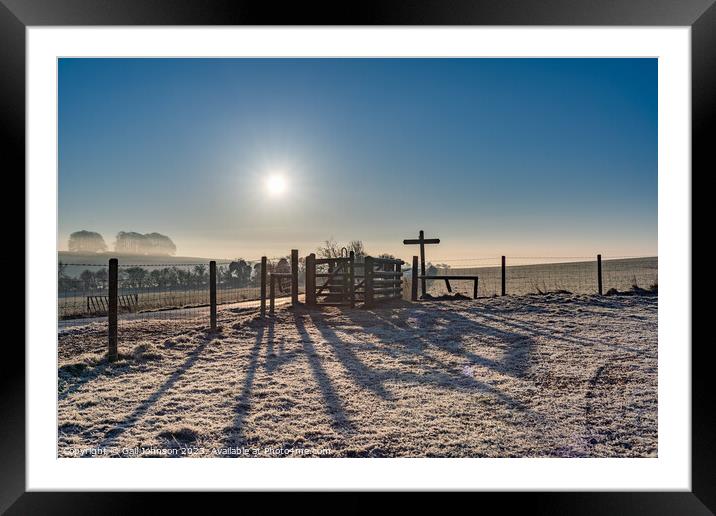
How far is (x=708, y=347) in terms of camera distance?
2002 millimetres

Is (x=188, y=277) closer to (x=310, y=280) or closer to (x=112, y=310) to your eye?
(x=310, y=280)

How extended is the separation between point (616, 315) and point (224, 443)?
23.4 ft

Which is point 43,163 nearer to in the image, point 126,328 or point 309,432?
point 309,432

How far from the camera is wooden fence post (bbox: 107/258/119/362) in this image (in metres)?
4.67

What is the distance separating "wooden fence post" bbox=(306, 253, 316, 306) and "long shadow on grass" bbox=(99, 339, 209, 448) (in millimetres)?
4953

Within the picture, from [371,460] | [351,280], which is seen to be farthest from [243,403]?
[351,280]

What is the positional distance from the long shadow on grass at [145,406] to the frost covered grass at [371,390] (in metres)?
0.01

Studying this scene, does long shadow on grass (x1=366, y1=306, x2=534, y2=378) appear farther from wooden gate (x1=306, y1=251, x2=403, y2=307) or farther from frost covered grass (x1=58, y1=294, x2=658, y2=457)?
wooden gate (x1=306, y1=251, x2=403, y2=307)

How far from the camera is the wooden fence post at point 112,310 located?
4.67 meters
